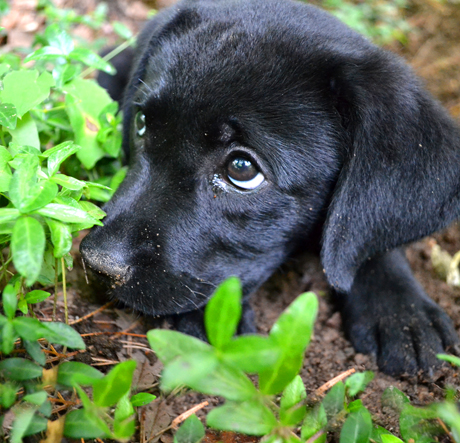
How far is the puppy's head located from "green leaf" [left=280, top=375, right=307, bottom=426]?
58cm

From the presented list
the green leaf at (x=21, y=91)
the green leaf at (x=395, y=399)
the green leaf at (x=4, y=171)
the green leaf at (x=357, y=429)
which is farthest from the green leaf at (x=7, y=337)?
the green leaf at (x=395, y=399)

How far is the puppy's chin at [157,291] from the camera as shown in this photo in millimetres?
1701

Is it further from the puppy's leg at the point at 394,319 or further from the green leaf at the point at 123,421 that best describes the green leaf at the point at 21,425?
the puppy's leg at the point at 394,319

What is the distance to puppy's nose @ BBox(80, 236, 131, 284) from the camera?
163 cm

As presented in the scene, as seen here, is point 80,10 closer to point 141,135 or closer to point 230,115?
point 141,135

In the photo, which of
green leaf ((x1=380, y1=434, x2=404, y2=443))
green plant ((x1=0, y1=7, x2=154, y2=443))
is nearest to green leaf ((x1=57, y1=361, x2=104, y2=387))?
green plant ((x1=0, y1=7, x2=154, y2=443))

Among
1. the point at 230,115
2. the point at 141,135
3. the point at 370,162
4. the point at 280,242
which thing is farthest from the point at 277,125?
the point at 141,135

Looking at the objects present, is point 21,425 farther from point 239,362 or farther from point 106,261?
point 106,261

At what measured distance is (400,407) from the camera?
1475mm

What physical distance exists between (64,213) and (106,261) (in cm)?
44

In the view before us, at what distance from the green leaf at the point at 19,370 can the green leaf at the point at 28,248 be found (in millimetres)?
245

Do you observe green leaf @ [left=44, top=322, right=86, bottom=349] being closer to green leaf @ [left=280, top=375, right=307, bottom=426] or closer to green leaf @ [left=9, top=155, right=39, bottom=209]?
green leaf @ [left=9, top=155, right=39, bottom=209]

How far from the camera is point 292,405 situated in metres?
1.21

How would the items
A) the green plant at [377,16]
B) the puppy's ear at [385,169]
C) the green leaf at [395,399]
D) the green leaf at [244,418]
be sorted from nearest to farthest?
the green leaf at [244,418] < the green leaf at [395,399] < the puppy's ear at [385,169] < the green plant at [377,16]
